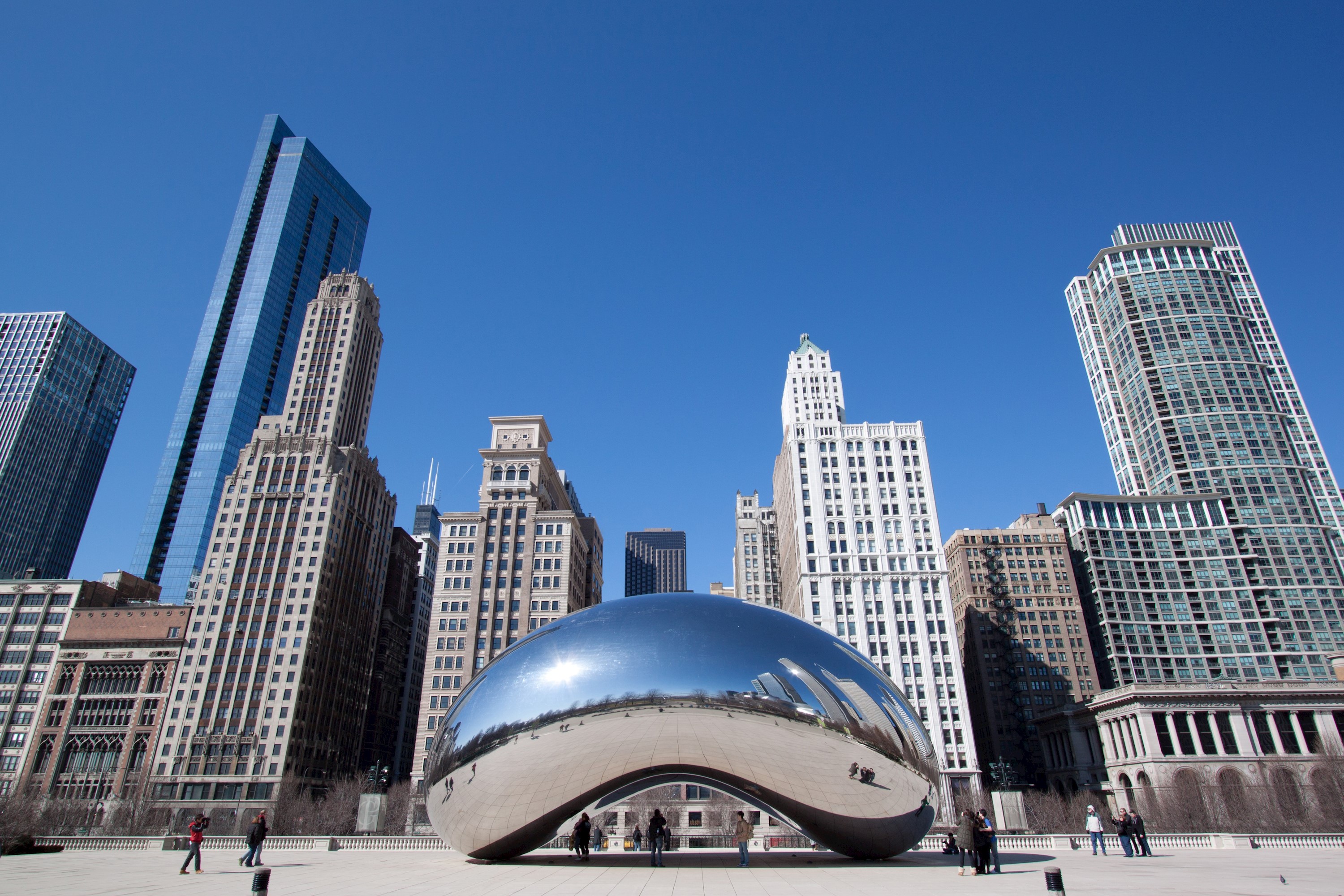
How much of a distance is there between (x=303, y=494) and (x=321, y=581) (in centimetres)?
1338

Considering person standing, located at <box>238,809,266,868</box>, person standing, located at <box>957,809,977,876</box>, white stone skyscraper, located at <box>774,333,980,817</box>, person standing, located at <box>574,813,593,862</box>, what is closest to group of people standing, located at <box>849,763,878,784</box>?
person standing, located at <box>957,809,977,876</box>

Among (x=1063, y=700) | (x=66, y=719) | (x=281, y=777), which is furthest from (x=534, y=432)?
(x=1063, y=700)

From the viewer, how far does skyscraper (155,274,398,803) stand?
89375mm

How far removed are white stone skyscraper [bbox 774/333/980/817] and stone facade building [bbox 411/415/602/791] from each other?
3273 cm

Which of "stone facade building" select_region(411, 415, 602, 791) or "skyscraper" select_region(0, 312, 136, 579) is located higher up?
"skyscraper" select_region(0, 312, 136, 579)

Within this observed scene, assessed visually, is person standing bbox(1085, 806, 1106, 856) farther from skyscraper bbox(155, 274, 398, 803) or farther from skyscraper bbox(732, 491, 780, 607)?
skyscraper bbox(732, 491, 780, 607)

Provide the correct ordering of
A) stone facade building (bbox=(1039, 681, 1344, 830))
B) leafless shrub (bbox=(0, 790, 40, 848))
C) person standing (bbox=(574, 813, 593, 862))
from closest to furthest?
person standing (bbox=(574, 813, 593, 862)) → leafless shrub (bbox=(0, 790, 40, 848)) → stone facade building (bbox=(1039, 681, 1344, 830))

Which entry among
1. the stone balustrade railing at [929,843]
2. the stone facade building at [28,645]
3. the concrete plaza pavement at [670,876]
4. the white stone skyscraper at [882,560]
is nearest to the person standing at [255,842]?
the concrete plaza pavement at [670,876]

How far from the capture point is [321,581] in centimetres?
10006

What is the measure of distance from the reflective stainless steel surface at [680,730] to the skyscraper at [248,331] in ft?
382

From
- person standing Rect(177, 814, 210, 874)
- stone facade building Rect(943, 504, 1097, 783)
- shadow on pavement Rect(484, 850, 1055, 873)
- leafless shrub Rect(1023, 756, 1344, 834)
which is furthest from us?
stone facade building Rect(943, 504, 1097, 783)

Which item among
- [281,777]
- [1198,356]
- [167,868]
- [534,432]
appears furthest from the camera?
[1198,356]

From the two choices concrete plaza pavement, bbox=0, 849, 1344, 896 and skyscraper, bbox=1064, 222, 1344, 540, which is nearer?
concrete plaza pavement, bbox=0, 849, 1344, 896

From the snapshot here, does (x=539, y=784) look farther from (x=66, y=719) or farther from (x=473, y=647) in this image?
(x=66, y=719)
